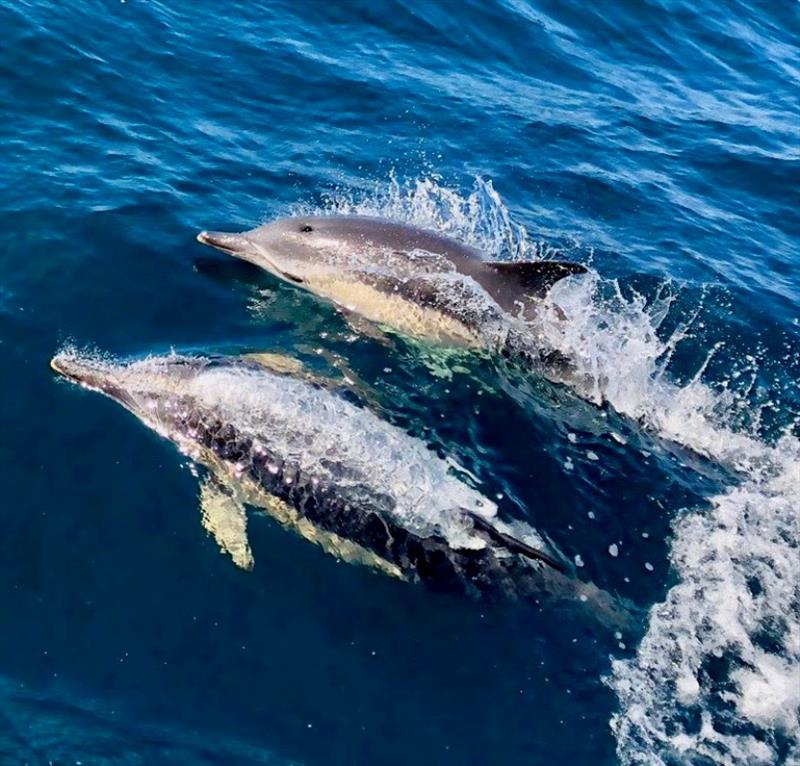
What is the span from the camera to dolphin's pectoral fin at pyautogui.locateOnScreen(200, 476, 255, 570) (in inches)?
360

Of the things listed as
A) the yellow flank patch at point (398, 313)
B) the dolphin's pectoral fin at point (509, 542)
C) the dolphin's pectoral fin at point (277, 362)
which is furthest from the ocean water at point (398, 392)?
the dolphin's pectoral fin at point (509, 542)

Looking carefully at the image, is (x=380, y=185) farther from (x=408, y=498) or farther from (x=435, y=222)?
(x=408, y=498)

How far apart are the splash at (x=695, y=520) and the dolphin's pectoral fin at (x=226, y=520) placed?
11.6 ft

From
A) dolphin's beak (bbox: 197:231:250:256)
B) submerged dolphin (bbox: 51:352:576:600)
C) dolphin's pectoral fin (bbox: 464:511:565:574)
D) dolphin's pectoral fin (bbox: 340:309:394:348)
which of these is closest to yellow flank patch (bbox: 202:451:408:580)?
submerged dolphin (bbox: 51:352:576:600)

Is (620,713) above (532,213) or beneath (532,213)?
beneath

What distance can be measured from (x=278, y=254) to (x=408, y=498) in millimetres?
5261

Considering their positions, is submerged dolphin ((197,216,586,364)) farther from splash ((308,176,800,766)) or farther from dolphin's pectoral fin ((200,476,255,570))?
dolphin's pectoral fin ((200,476,255,570))

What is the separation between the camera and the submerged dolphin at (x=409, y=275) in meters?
12.5

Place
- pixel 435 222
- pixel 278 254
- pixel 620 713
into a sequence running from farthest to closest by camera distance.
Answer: pixel 435 222 → pixel 278 254 → pixel 620 713

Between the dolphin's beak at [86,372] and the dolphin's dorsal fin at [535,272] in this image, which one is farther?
the dolphin's dorsal fin at [535,272]

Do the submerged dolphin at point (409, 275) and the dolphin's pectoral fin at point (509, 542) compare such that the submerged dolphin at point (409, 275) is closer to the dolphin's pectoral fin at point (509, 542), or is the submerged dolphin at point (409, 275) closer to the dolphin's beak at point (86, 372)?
the dolphin's beak at point (86, 372)

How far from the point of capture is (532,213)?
16.5 meters

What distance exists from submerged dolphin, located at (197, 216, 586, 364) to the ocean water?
0.37 metres

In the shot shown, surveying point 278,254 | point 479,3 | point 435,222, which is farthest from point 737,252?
point 479,3
